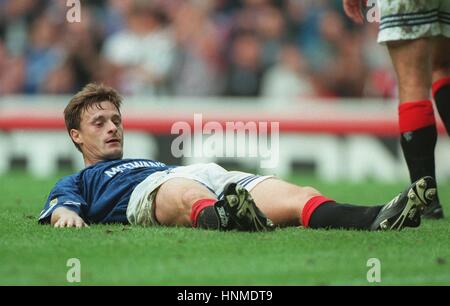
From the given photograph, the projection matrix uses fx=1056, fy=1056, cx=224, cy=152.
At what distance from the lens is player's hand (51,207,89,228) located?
17.9ft

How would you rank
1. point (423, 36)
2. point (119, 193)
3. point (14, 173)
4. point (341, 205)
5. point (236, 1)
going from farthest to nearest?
point (236, 1) → point (14, 173) → point (423, 36) → point (119, 193) → point (341, 205)

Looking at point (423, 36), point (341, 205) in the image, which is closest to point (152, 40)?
point (423, 36)

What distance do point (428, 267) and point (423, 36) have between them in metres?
2.08

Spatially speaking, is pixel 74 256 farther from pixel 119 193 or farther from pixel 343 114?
pixel 343 114

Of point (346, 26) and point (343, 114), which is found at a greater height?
point (346, 26)

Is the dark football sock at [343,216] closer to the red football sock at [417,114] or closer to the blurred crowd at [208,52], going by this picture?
the red football sock at [417,114]

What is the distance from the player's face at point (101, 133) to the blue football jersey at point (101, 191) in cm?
13

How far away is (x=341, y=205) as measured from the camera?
5289 mm

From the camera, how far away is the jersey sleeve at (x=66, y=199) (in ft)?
18.2

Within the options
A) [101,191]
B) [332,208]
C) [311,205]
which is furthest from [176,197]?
[332,208]

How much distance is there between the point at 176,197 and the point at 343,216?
0.85 meters

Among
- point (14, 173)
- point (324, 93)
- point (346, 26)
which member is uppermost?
point (346, 26)

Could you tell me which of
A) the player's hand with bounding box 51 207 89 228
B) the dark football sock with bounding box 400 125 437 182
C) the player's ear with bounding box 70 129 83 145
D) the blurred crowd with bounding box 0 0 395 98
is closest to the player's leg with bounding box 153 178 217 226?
the player's hand with bounding box 51 207 89 228
